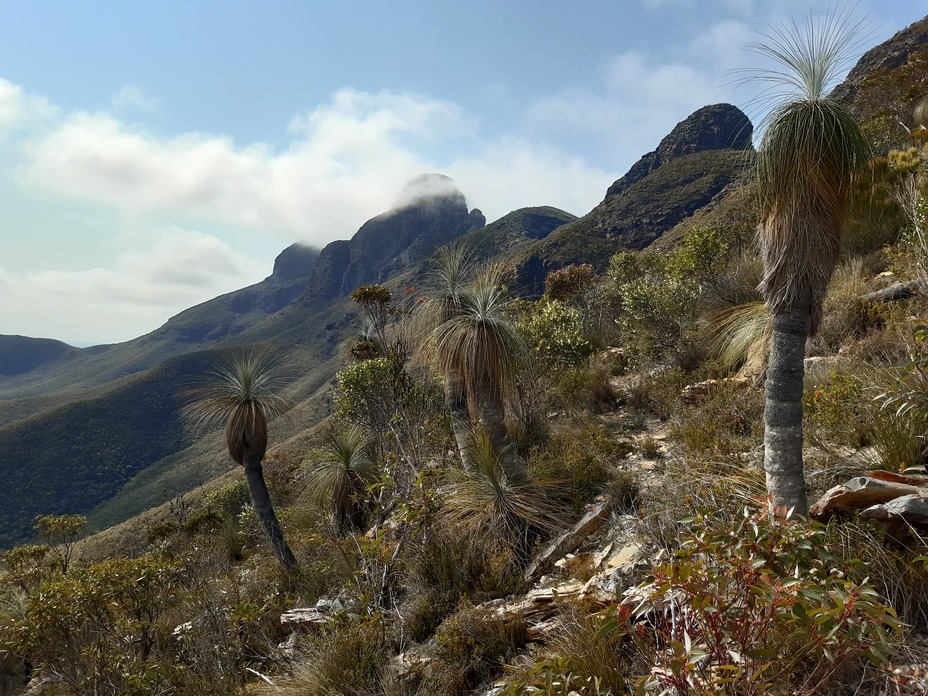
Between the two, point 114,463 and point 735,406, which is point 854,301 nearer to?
point 735,406

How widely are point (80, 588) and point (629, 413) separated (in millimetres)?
8337

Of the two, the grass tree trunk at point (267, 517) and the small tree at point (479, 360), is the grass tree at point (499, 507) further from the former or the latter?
the grass tree trunk at point (267, 517)

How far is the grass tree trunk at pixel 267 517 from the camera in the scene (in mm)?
8508

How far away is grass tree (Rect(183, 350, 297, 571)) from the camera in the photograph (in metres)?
9.16

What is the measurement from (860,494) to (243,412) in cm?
946

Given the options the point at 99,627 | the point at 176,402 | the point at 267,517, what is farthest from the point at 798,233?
the point at 176,402

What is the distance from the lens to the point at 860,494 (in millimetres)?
3221

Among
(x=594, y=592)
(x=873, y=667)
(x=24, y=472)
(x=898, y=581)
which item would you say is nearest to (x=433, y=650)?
(x=594, y=592)

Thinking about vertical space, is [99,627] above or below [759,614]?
below

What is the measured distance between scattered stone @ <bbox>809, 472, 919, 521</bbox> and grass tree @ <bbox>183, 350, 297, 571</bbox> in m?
8.72

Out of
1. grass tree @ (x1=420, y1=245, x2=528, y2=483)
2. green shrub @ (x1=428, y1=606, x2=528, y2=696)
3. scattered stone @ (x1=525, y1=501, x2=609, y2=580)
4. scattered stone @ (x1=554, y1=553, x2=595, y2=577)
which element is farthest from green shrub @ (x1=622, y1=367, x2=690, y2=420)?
green shrub @ (x1=428, y1=606, x2=528, y2=696)

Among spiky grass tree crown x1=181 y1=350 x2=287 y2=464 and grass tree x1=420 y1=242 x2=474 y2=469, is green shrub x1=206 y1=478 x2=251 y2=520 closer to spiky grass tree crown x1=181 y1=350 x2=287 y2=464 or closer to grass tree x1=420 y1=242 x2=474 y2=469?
spiky grass tree crown x1=181 y1=350 x2=287 y2=464

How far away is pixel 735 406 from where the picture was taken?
6.17m

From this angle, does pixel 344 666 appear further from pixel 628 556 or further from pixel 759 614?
pixel 759 614
